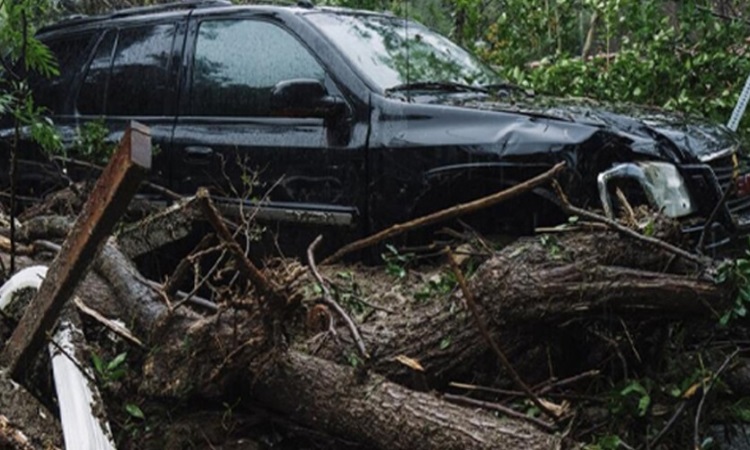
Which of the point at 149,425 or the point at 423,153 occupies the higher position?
the point at 423,153

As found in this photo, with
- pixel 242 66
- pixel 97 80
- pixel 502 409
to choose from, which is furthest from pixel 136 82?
pixel 502 409

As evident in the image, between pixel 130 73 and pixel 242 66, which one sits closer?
pixel 242 66

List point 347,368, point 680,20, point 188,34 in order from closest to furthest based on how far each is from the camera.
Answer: point 347,368 < point 188,34 < point 680,20

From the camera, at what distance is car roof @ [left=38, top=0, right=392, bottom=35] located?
5418mm

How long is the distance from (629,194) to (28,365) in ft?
8.76

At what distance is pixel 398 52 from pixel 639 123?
1.62m

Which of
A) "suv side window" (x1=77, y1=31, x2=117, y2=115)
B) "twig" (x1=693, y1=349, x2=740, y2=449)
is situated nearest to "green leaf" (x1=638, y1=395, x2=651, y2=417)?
"twig" (x1=693, y1=349, x2=740, y2=449)

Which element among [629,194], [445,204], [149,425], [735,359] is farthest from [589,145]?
[149,425]

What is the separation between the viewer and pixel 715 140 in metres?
4.49

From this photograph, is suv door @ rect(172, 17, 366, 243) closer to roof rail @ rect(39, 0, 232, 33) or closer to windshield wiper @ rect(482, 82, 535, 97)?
roof rail @ rect(39, 0, 232, 33)

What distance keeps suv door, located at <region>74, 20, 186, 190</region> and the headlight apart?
2.88 m

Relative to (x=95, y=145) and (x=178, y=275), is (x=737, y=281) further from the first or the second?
(x=95, y=145)

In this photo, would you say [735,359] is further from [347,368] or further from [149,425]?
[149,425]

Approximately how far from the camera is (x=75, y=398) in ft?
10.5
